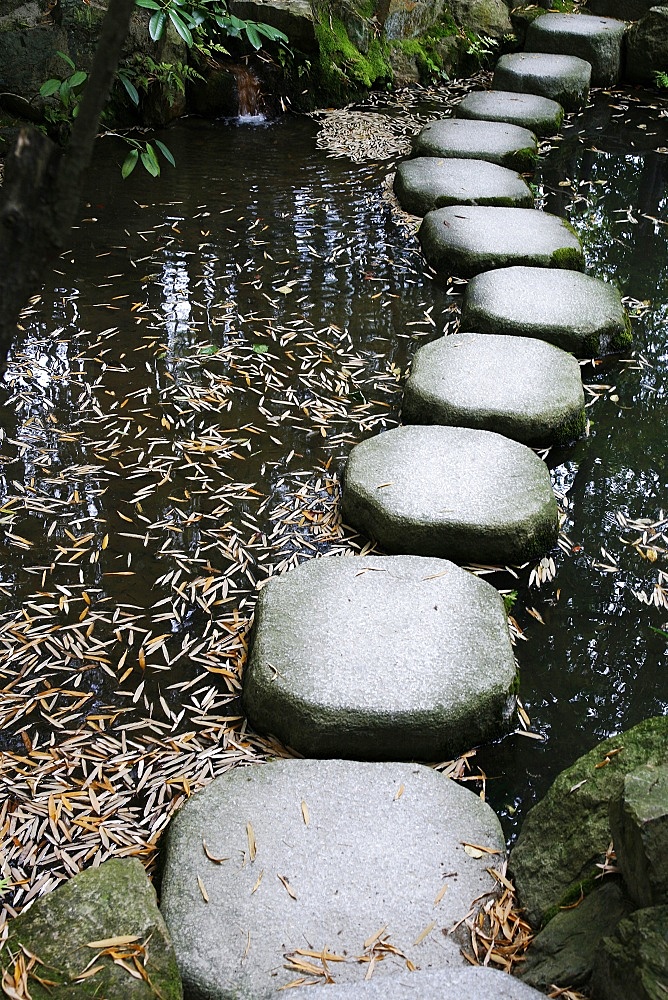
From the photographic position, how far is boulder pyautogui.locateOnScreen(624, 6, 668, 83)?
8320mm

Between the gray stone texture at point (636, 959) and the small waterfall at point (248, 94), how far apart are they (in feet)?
23.4

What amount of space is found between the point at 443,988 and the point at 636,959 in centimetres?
41

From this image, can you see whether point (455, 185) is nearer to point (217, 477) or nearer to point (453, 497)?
point (217, 477)

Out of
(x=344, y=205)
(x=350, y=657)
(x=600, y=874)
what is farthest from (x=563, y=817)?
(x=344, y=205)

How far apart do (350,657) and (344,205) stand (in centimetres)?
420

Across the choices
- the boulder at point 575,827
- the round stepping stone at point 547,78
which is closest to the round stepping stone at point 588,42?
the round stepping stone at point 547,78

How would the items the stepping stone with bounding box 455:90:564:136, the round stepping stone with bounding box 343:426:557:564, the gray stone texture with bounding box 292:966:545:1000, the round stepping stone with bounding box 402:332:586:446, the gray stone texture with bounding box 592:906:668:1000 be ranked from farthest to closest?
the stepping stone with bounding box 455:90:564:136 < the round stepping stone with bounding box 402:332:586:446 < the round stepping stone with bounding box 343:426:557:564 < the gray stone texture with bounding box 292:966:545:1000 < the gray stone texture with bounding box 592:906:668:1000

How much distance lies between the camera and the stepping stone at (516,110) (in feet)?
24.1

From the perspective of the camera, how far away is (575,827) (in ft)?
7.20

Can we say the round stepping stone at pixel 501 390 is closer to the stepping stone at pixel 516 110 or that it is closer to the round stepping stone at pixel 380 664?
the round stepping stone at pixel 380 664

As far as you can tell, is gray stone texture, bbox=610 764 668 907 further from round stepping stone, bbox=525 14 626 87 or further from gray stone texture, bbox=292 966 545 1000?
round stepping stone, bbox=525 14 626 87

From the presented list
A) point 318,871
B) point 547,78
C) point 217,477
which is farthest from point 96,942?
point 547,78

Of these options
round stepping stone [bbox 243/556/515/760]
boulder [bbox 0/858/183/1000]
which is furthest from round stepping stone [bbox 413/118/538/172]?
boulder [bbox 0/858/183/1000]

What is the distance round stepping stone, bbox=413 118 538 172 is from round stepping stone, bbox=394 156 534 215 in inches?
9.8
